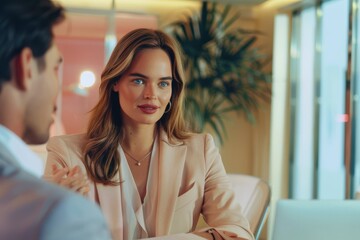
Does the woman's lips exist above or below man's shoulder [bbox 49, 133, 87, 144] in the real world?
above

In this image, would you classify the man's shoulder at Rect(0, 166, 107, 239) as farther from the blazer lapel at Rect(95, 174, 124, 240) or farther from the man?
the blazer lapel at Rect(95, 174, 124, 240)

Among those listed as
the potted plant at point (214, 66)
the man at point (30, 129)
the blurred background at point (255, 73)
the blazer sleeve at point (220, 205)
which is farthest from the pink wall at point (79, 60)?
the man at point (30, 129)

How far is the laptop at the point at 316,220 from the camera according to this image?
2082 mm

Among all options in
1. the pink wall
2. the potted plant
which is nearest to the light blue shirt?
the potted plant

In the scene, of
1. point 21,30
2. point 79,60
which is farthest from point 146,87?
point 79,60

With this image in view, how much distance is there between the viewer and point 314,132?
6.87m

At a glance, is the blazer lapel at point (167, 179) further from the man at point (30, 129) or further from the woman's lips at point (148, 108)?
the man at point (30, 129)

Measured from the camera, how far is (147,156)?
2.01 metres

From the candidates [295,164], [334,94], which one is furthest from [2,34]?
[295,164]

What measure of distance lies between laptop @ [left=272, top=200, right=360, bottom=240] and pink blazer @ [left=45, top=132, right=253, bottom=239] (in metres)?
0.16

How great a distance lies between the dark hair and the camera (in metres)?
0.65

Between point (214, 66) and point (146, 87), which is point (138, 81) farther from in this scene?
point (214, 66)

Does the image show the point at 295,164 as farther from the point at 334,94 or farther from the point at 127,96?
the point at 127,96

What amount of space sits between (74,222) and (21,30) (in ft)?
0.70
